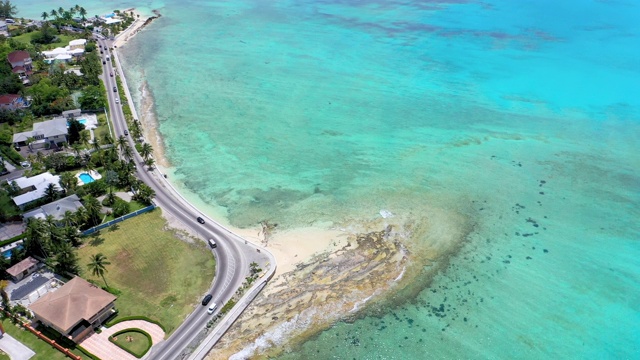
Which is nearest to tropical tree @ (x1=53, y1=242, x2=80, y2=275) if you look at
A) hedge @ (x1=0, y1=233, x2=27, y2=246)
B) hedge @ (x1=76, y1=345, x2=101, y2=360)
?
hedge @ (x1=0, y1=233, x2=27, y2=246)

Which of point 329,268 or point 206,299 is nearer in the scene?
point 206,299

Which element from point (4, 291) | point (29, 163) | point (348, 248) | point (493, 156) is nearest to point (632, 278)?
point (493, 156)

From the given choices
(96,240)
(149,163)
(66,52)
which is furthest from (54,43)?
(96,240)

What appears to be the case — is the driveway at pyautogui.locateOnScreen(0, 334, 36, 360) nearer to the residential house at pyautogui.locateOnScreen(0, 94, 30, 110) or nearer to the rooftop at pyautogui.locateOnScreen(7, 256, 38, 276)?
the rooftop at pyautogui.locateOnScreen(7, 256, 38, 276)

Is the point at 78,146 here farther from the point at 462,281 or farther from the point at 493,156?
the point at 493,156

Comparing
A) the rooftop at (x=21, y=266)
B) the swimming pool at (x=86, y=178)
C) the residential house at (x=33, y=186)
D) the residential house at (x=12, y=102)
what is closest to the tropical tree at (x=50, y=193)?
the residential house at (x=33, y=186)

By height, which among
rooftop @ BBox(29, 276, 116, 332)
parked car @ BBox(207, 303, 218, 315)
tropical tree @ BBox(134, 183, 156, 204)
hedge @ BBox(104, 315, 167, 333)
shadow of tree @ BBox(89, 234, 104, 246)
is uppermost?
tropical tree @ BBox(134, 183, 156, 204)

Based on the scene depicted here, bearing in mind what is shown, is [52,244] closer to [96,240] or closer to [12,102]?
[96,240]

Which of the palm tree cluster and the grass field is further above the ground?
the palm tree cluster
